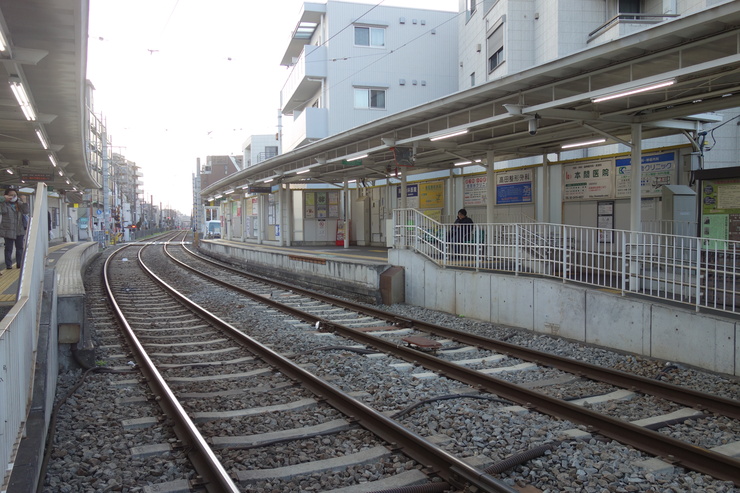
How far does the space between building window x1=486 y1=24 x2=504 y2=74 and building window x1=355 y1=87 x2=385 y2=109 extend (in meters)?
10.0

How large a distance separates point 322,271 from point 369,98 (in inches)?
713

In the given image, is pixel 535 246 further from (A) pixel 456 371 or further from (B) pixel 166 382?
(B) pixel 166 382

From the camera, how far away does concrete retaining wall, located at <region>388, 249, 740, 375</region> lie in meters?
7.36

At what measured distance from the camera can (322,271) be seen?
1756 centimetres

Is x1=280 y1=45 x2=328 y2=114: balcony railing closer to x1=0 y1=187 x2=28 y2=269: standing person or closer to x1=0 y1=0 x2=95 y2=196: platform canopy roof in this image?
x1=0 y1=0 x2=95 y2=196: platform canopy roof

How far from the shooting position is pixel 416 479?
4211 mm

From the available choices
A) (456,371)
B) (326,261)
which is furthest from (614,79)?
(326,261)

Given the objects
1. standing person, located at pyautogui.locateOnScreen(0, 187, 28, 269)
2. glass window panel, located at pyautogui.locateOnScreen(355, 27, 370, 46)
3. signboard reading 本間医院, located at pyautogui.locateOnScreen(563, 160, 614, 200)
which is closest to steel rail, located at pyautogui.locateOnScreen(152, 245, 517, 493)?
standing person, located at pyautogui.locateOnScreen(0, 187, 28, 269)

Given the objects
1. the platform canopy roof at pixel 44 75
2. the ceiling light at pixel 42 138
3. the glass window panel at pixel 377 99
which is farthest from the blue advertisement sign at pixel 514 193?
the glass window panel at pixel 377 99

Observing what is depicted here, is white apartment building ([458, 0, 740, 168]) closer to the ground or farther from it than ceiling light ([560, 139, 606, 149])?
farther from it

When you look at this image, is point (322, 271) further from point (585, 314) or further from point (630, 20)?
point (630, 20)

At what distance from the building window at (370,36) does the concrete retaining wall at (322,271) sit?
14715 millimetres

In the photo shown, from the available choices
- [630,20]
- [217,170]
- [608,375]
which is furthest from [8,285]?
[217,170]

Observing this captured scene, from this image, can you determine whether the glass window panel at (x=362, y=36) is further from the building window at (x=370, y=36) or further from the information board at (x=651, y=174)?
the information board at (x=651, y=174)
